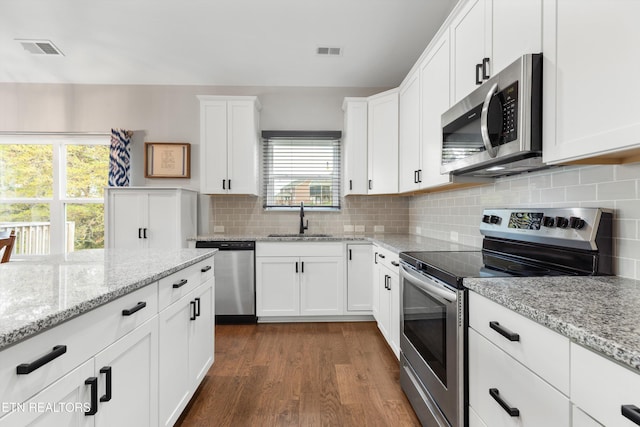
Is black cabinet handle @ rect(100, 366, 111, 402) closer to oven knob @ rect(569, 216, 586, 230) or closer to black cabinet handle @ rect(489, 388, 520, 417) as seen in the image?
black cabinet handle @ rect(489, 388, 520, 417)

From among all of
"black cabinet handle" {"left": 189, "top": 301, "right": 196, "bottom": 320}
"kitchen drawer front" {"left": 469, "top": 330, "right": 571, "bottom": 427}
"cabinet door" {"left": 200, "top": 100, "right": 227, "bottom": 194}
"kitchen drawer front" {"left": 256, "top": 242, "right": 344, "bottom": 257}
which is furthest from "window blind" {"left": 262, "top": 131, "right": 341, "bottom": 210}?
"kitchen drawer front" {"left": 469, "top": 330, "right": 571, "bottom": 427}

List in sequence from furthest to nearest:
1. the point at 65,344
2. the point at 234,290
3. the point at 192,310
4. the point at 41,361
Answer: the point at 234,290 < the point at 192,310 < the point at 65,344 < the point at 41,361

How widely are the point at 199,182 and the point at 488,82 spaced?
11.0 feet

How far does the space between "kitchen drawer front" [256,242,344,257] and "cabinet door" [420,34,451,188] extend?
1.20m

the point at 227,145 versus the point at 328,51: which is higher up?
the point at 328,51

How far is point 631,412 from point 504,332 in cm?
40

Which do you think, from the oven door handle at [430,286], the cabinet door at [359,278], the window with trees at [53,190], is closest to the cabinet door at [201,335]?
the oven door handle at [430,286]

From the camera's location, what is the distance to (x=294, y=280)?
11.0ft

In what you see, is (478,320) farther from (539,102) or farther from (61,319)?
(61,319)

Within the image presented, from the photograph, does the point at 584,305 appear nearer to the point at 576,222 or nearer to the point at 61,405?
the point at 576,222

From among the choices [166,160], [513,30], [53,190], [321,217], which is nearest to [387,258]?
[321,217]

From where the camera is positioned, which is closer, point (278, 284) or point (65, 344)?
point (65, 344)

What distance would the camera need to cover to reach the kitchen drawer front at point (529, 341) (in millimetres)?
794

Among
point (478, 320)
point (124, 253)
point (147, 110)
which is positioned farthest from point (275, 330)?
point (147, 110)
